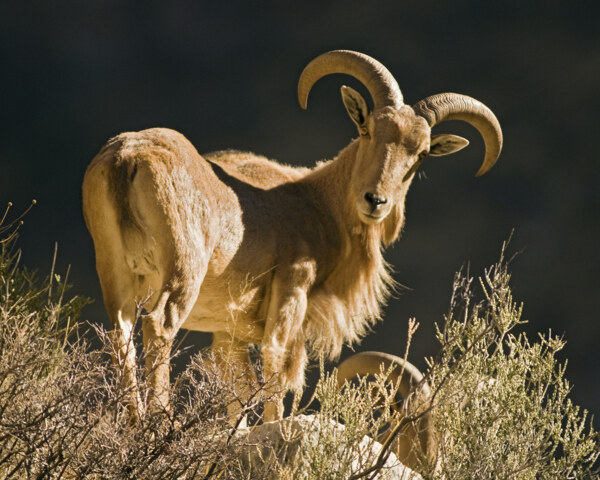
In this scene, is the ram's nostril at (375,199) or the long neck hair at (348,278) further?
the long neck hair at (348,278)

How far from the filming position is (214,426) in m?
3.22

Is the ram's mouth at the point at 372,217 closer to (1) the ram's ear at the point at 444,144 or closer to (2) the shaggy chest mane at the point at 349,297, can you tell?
(2) the shaggy chest mane at the point at 349,297

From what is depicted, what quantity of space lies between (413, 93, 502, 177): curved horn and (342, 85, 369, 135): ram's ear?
31cm

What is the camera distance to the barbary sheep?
14.4ft

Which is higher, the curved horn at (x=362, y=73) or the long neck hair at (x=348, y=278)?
the curved horn at (x=362, y=73)

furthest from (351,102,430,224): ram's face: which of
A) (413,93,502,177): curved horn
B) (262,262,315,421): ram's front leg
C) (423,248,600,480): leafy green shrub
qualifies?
(423,248,600,480): leafy green shrub

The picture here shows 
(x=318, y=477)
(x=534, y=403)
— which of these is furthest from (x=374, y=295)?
(x=318, y=477)

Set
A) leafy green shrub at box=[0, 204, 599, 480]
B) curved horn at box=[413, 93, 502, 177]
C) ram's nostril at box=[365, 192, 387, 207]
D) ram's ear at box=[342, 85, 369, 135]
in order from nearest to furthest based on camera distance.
A: 1. leafy green shrub at box=[0, 204, 599, 480]
2. ram's nostril at box=[365, 192, 387, 207]
3. curved horn at box=[413, 93, 502, 177]
4. ram's ear at box=[342, 85, 369, 135]

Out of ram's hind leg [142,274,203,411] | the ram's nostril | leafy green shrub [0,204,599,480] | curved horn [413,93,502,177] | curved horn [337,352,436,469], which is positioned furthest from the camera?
curved horn [413,93,502,177]

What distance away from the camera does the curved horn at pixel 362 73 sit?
5.22 m

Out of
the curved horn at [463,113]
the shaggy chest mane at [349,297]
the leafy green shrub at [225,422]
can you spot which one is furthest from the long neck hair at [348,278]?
the leafy green shrub at [225,422]

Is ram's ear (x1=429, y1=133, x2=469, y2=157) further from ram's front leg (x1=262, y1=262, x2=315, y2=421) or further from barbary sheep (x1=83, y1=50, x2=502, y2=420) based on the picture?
ram's front leg (x1=262, y1=262, x2=315, y2=421)

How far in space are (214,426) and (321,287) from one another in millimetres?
2223

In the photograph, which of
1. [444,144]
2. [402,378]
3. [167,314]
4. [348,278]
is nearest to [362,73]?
[444,144]
